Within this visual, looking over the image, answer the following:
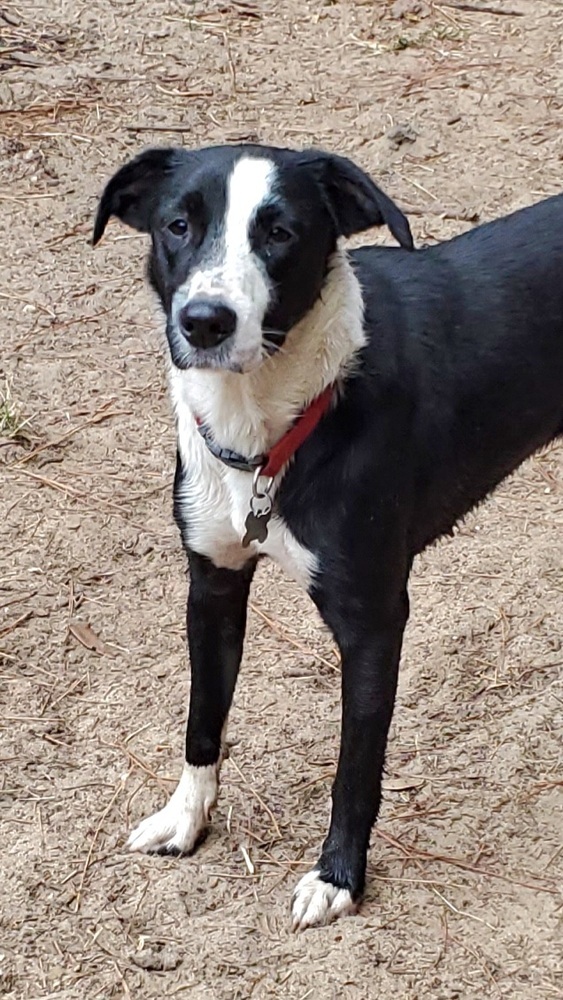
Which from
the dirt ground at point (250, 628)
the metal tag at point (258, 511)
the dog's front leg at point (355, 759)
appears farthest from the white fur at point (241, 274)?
the dirt ground at point (250, 628)

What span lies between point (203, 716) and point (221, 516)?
0.56 m

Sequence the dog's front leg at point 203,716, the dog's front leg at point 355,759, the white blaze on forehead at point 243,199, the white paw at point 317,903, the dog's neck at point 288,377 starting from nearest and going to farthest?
the white blaze on forehead at point 243,199 < the dog's neck at point 288,377 < the dog's front leg at point 355,759 < the white paw at point 317,903 < the dog's front leg at point 203,716

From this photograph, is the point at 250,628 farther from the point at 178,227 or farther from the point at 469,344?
the point at 178,227

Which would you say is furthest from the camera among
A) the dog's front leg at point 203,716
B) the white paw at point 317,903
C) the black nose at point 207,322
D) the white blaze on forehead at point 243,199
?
the dog's front leg at point 203,716

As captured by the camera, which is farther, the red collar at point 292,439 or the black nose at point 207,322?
the red collar at point 292,439

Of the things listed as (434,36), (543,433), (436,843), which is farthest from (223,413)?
(434,36)

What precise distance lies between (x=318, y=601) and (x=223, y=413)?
0.43m

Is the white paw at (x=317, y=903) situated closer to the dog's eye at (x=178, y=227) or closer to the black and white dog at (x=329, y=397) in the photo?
the black and white dog at (x=329, y=397)

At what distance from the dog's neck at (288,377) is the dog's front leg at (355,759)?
0.40 m

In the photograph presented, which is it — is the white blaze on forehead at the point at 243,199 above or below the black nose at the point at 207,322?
above

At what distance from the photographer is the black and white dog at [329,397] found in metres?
2.58

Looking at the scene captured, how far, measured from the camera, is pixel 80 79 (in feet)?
19.9

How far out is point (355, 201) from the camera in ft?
9.00

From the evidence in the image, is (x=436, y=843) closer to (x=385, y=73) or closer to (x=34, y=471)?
(x=34, y=471)
